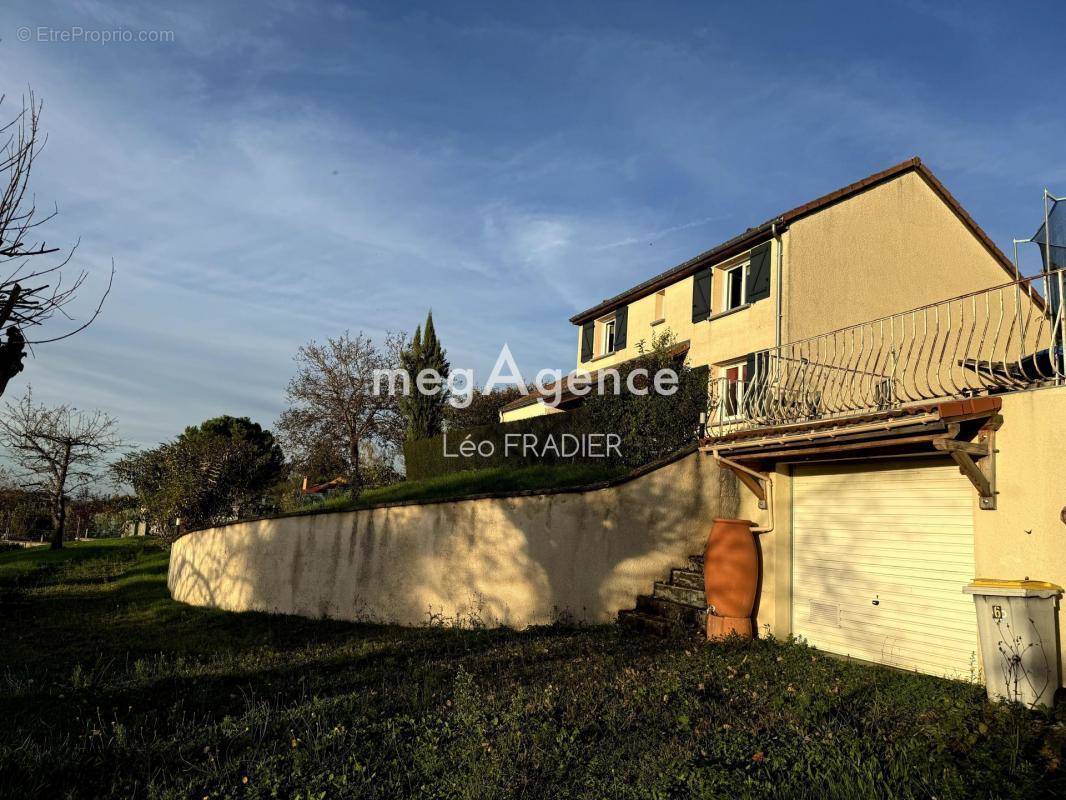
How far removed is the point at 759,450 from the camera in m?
8.32

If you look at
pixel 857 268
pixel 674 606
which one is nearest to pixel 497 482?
pixel 674 606

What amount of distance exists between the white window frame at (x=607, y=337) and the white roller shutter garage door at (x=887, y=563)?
1531cm

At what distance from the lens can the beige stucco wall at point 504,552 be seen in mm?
9555

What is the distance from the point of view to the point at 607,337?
24047 mm

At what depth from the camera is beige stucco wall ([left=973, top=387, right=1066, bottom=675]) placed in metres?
5.66

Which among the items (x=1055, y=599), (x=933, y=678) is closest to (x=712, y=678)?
(x=933, y=678)

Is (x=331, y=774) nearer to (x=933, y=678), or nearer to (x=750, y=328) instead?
(x=933, y=678)

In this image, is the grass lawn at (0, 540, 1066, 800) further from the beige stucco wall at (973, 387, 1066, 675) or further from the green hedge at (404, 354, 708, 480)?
the green hedge at (404, 354, 708, 480)

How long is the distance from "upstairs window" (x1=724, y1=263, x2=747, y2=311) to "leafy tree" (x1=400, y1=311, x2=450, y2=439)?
1315 centimetres

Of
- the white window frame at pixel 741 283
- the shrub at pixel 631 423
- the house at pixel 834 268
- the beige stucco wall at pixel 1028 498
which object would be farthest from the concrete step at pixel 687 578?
the white window frame at pixel 741 283

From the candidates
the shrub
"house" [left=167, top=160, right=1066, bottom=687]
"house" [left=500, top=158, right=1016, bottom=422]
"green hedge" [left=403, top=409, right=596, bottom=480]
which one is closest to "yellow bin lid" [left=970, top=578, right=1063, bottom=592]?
"house" [left=167, top=160, right=1066, bottom=687]

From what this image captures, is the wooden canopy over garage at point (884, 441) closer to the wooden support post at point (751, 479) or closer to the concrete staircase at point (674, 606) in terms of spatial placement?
the wooden support post at point (751, 479)

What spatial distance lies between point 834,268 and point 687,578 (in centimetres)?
1021

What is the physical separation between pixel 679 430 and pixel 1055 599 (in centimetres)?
796
